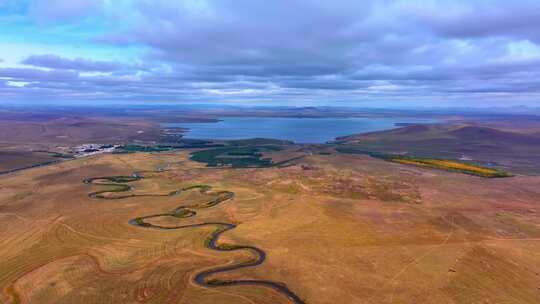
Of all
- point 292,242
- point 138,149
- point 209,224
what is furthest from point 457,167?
point 138,149

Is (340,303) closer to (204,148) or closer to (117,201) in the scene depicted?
(117,201)

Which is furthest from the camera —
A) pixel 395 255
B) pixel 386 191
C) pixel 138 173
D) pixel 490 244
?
pixel 138 173

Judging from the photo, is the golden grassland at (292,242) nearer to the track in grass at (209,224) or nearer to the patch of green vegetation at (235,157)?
the track in grass at (209,224)

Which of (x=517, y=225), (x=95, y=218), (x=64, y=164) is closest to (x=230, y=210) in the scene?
(x=95, y=218)

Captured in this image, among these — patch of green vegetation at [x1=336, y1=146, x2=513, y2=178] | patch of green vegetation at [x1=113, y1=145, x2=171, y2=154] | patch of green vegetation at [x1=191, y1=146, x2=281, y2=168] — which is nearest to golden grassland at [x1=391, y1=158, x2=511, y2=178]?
patch of green vegetation at [x1=336, y1=146, x2=513, y2=178]

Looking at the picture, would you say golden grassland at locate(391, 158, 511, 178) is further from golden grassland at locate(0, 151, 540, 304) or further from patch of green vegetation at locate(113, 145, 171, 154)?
patch of green vegetation at locate(113, 145, 171, 154)

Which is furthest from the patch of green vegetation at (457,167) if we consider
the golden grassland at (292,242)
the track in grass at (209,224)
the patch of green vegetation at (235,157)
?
the track in grass at (209,224)
